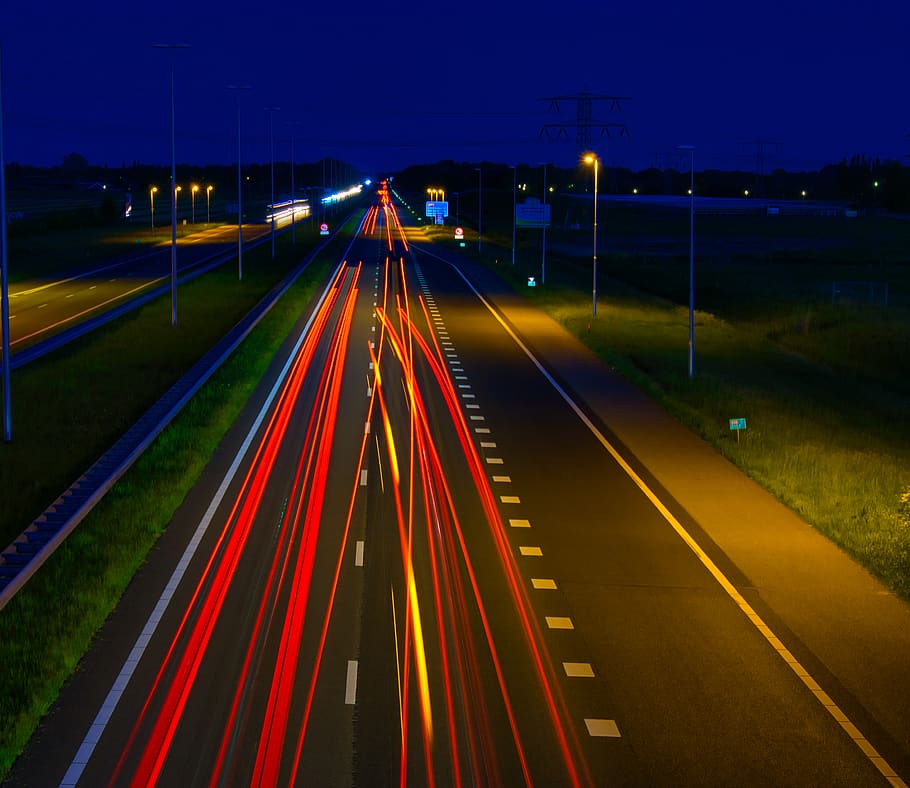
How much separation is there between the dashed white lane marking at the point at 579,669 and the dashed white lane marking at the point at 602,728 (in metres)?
1.11

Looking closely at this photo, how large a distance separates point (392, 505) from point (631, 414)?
10709 millimetres

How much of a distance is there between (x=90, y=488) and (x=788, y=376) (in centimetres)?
2715

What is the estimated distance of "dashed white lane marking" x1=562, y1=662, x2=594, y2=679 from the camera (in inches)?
489

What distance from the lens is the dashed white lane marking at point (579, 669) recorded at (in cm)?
1243

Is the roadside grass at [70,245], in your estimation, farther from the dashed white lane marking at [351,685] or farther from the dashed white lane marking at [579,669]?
the dashed white lane marking at [579,669]

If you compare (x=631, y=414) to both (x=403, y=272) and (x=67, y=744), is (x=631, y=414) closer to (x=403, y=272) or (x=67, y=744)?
(x=67, y=744)

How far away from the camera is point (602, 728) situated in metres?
11.1

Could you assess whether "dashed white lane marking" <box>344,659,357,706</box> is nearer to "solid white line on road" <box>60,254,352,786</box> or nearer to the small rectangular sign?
"solid white line on road" <box>60,254,352,786</box>

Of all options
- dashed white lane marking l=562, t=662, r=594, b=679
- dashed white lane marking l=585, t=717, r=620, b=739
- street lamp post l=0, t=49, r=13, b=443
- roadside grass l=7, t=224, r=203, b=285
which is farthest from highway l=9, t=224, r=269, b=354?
dashed white lane marking l=585, t=717, r=620, b=739

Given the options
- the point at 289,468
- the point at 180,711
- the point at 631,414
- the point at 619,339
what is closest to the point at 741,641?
the point at 180,711

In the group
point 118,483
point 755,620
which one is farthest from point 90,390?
point 755,620

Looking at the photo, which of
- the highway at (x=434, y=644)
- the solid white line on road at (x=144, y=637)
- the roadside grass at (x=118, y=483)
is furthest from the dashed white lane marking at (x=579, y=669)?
the roadside grass at (x=118, y=483)

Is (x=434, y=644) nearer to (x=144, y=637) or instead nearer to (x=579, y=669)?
(x=579, y=669)

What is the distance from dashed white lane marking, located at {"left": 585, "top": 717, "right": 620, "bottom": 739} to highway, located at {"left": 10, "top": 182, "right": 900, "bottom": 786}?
0.09 ft
